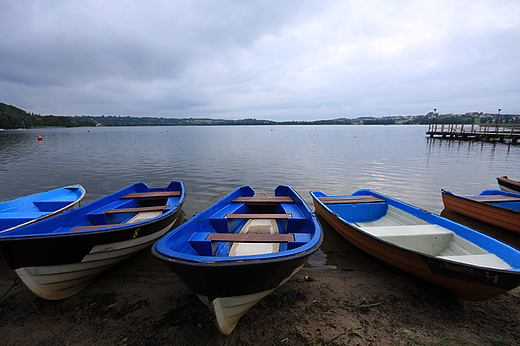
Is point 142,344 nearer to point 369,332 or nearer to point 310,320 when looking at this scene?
point 310,320

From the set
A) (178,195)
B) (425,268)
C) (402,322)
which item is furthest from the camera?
(178,195)

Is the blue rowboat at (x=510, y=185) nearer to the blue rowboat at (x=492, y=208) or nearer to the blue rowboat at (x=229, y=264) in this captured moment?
Result: the blue rowboat at (x=492, y=208)

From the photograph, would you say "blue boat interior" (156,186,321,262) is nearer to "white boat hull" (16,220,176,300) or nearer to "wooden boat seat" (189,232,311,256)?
"wooden boat seat" (189,232,311,256)

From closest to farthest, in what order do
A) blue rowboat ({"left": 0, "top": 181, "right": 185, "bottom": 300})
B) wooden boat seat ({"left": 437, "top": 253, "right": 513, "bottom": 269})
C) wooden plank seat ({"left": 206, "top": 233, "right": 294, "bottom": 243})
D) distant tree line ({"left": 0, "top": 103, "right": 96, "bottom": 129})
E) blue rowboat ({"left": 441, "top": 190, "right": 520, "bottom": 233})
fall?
blue rowboat ({"left": 0, "top": 181, "right": 185, "bottom": 300}) < wooden boat seat ({"left": 437, "top": 253, "right": 513, "bottom": 269}) < wooden plank seat ({"left": 206, "top": 233, "right": 294, "bottom": 243}) < blue rowboat ({"left": 441, "top": 190, "right": 520, "bottom": 233}) < distant tree line ({"left": 0, "top": 103, "right": 96, "bottom": 129})

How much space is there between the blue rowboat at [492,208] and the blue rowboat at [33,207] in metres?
12.7

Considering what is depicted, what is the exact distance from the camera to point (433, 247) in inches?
197

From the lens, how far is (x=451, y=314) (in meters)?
3.85

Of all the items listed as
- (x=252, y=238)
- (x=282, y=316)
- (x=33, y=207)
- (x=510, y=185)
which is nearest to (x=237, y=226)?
(x=252, y=238)

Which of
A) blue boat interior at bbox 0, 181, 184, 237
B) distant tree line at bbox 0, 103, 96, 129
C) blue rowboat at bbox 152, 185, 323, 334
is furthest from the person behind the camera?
distant tree line at bbox 0, 103, 96, 129

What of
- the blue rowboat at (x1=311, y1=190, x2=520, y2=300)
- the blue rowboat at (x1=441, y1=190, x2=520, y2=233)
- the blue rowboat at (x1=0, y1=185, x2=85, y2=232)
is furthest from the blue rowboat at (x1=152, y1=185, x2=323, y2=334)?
the blue rowboat at (x1=441, y1=190, x2=520, y2=233)

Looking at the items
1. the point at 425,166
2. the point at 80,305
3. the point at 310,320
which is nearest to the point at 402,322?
the point at 310,320

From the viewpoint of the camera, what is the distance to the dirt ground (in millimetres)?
3438

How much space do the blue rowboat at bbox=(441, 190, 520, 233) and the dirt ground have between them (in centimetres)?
326

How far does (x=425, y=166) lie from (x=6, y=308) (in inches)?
934
